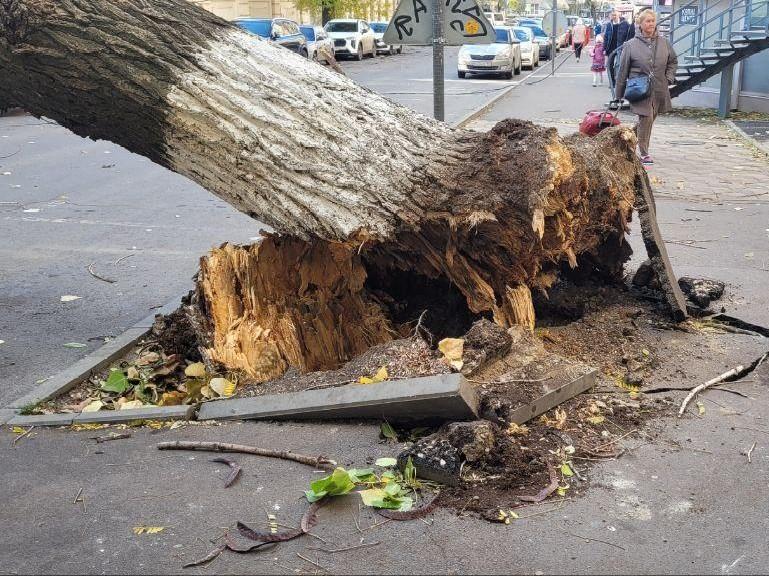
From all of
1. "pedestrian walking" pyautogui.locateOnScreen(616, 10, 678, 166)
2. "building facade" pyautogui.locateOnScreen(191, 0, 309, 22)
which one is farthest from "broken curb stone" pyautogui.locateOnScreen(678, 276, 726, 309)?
"building facade" pyautogui.locateOnScreen(191, 0, 309, 22)

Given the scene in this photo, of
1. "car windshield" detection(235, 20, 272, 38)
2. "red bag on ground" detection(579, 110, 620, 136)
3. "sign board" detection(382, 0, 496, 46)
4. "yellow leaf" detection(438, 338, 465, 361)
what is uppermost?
"sign board" detection(382, 0, 496, 46)

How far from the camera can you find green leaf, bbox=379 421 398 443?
448cm

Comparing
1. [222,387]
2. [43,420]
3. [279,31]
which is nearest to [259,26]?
[279,31]

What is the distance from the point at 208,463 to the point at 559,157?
2607 millimetres

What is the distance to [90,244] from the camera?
9.33m

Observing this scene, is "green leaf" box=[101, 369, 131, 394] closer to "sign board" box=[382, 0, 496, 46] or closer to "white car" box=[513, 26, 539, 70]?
"sign board" box=[382, 0, 496, 46]

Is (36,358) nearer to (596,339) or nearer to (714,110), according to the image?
(596,339)

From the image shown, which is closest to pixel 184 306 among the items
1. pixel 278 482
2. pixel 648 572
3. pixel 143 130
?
pixel 143 130

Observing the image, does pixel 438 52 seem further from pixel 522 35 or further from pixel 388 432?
pixel 522 35

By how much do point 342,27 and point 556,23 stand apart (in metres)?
12.6

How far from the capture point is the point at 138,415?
491 cm

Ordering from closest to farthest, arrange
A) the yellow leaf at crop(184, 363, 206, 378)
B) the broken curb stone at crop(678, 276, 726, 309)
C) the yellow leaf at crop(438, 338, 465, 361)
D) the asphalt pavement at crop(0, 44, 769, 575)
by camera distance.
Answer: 1. the asphalt pavement at crop(0, 44, 769, 575)
2. the yellow leaf at crop(438, 338, 465, 361)
3. the yellow leaf at crop(184, 363, 206, 378)
4. the broken curb stone at crop(678, 276, 726, 309)

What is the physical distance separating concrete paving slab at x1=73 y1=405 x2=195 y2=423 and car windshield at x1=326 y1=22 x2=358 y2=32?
40.7 metres

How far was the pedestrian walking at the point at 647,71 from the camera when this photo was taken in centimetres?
1300
